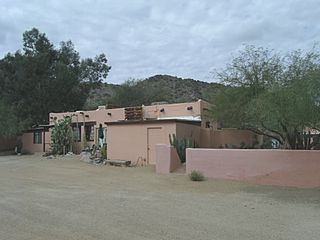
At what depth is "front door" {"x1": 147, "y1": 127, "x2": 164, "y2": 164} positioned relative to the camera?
1041 inches

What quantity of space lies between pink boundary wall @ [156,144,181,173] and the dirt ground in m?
1.96

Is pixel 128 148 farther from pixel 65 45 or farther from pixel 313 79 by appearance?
pixel 65 45

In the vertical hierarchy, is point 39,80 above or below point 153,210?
above

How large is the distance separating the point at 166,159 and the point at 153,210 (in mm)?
10074

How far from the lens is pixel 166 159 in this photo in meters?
21.4

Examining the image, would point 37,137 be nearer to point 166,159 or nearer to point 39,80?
point 39,80

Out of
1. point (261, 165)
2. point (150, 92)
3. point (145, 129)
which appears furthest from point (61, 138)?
point (150, 92)

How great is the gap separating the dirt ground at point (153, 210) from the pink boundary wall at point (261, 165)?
78 centimetres

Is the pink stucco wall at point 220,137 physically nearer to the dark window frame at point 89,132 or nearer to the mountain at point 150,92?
the dark window frame at point 89,132

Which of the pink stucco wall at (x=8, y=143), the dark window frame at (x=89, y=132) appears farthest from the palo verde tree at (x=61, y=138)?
the pink stucco wall at (x=8, y=143)

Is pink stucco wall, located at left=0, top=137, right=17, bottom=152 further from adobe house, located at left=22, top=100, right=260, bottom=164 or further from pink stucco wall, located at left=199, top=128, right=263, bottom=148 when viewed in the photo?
pink stucco wall, located at left=199, top=128, right=263, bottom=148

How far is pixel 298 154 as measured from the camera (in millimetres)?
16188

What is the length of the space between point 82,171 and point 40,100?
25.2 meters

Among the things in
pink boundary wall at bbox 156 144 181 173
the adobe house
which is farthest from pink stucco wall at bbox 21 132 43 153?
pink boundary wall at bbox 156 144 181 173
